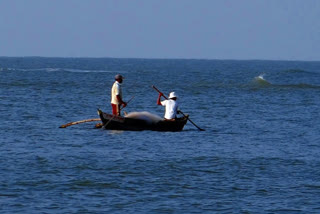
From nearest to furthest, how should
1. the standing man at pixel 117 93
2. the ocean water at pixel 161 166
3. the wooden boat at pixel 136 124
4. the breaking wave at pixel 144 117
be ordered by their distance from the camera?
the ocean water at pixel 161 166
the standing man at pixel 117 93
the wooden boat at pixel 136 124
the breaking wave at pixel 144 117

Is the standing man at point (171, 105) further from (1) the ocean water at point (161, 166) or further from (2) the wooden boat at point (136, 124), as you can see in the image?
(1) the ocean water at point (161, 166)

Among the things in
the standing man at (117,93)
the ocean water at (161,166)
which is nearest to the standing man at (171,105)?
the ocean water at (161,166)

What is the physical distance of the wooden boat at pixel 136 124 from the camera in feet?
94.6

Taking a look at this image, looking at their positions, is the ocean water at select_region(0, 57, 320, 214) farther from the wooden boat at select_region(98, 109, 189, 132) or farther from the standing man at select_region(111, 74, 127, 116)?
the standing man at select_region(111, 74, 127, 116)

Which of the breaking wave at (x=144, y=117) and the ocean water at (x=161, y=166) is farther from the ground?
the breaking wave at (x=144, y=117)

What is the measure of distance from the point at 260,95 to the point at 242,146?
32.3m

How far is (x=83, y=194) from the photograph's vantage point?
702 inches

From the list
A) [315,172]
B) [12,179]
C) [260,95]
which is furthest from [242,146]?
[260,95]

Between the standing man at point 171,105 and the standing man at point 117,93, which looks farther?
the standing man at point 171,105

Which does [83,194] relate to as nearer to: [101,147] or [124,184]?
[124,184]

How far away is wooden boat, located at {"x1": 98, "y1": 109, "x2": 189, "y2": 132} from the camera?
28.8 meters

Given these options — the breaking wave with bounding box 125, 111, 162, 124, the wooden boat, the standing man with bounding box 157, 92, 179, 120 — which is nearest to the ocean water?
the wooden boat

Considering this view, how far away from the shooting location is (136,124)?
1159 inches

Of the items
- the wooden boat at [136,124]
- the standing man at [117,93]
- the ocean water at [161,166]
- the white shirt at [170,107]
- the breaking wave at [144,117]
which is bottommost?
the ocean water at [161,166]
